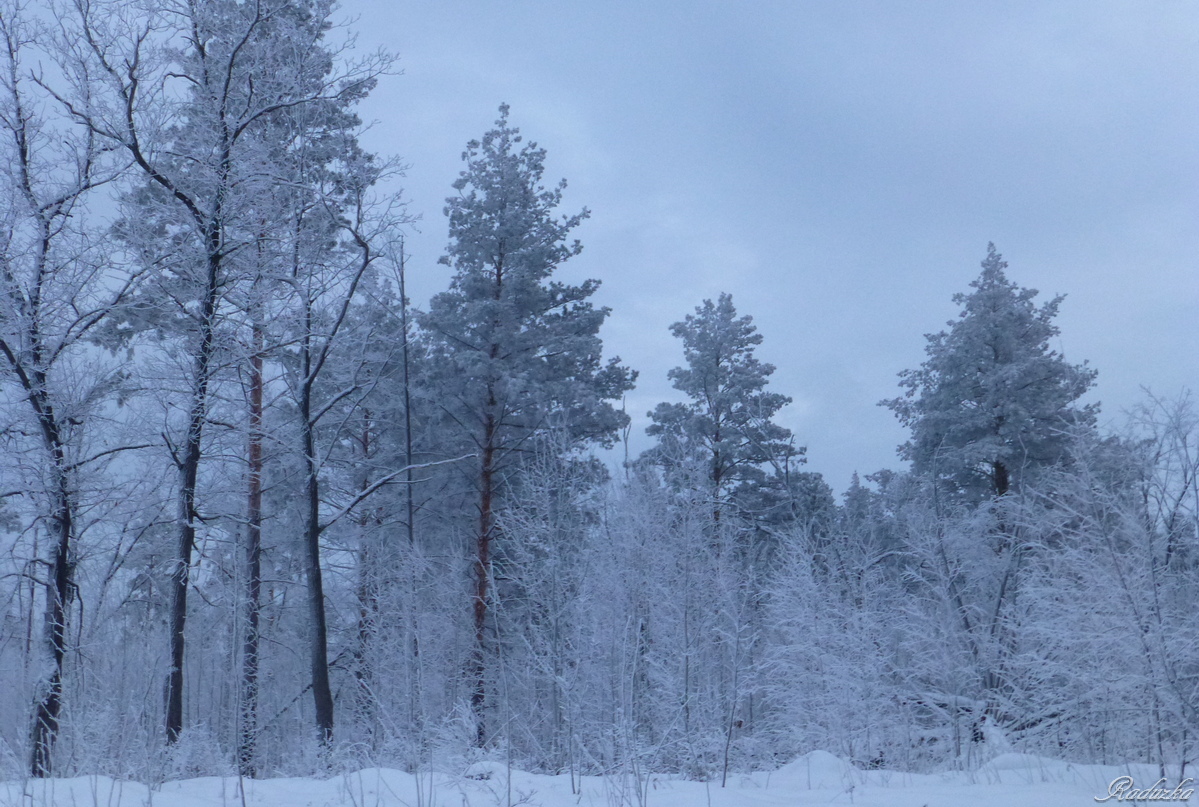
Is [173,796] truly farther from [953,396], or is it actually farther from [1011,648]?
[953,396]

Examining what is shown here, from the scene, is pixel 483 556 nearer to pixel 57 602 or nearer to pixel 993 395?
pixel 57 602

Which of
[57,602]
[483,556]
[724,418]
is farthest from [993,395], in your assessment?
[57,602]

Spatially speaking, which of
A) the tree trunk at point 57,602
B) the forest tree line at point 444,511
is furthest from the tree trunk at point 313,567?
the tree trunk at point 57,602

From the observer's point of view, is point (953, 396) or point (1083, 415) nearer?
point (1083, 415)

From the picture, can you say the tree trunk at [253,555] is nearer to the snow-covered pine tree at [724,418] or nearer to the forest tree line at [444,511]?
the forest tree line at [444,511]

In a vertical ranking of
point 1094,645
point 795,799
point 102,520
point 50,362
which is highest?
point 50,362

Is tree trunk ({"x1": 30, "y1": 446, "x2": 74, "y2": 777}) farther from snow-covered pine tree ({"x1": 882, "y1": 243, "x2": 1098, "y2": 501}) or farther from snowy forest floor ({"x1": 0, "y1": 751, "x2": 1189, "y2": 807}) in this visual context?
snow-covered pine tree ({"x1": 882, "y1": 243, "x2": 1098, "y2": 501})

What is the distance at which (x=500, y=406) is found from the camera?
19734mm

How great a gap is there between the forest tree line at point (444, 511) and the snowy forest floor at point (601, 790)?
14.8 inches

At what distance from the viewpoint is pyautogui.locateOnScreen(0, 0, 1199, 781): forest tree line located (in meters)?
10.4

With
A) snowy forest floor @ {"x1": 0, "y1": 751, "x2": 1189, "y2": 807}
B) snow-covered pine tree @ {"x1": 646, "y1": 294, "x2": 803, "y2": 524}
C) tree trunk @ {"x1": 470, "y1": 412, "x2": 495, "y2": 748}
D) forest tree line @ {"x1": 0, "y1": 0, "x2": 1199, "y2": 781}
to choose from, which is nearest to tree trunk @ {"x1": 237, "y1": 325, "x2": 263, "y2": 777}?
forest tree line @ {"x1": 0, "y1": 0, "x2": 1199, "y2": 781}

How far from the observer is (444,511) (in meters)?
20.4

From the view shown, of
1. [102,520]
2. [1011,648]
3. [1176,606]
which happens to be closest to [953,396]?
[1011,648]

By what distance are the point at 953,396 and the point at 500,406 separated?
12.9 m
